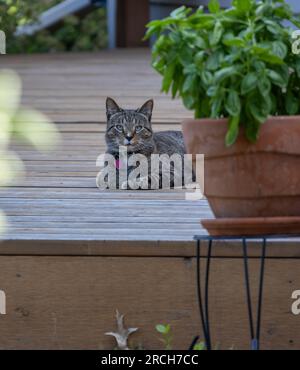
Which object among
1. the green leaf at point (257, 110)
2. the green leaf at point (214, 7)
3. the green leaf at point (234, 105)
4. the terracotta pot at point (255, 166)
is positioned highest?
the green leaf at point (214, 7)

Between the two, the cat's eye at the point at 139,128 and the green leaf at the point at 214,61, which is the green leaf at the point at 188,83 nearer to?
the green leaf at the point at 214,61

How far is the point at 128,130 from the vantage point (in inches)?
165

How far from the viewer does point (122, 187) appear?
3.92m

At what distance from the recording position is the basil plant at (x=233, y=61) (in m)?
2.34

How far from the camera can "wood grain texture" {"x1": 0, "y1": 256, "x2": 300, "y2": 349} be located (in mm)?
2834

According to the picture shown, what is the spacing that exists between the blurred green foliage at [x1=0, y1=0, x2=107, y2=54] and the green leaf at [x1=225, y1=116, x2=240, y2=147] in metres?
9.50

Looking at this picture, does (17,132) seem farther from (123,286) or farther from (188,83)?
(188,83)

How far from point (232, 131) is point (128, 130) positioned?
6.09 ft

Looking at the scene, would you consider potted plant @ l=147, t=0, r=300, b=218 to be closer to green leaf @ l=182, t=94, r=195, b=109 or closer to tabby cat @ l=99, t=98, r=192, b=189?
green leaf @ l=182, t=94, r=195, b=109

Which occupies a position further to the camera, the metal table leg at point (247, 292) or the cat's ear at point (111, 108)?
the cat's ear at point (111, 108)

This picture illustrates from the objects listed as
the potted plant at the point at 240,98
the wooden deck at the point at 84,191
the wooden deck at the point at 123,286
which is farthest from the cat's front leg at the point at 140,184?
the potted plant at the point at 240,98

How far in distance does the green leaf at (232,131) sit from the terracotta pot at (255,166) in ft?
0.15
